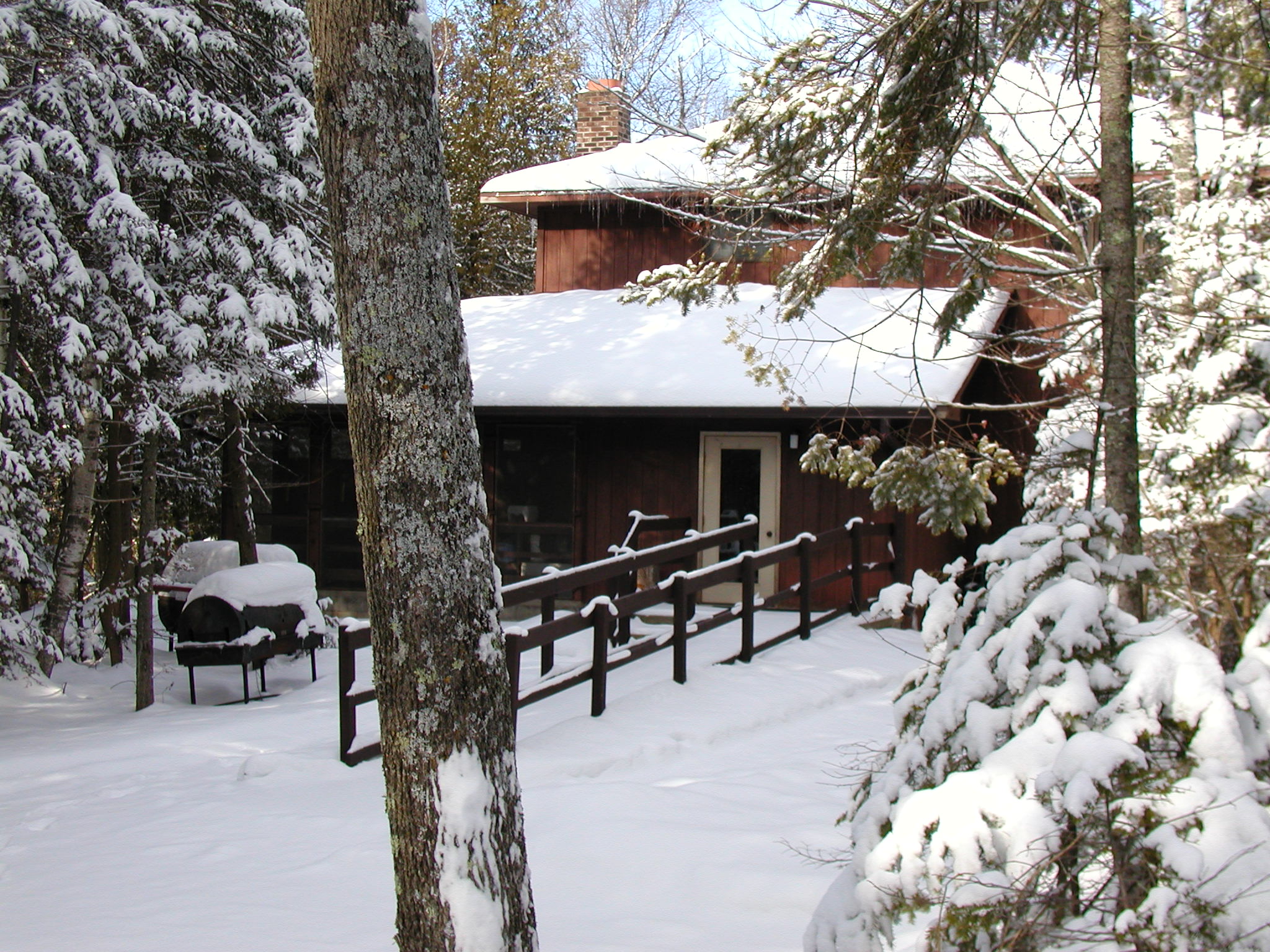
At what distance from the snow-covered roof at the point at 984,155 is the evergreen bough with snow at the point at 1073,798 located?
7.21 meters

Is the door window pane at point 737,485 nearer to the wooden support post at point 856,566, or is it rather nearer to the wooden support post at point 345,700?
the wooden support post at point 856,566

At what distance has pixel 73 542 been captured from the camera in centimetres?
1100

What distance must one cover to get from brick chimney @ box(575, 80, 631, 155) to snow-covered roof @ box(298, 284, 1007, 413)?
3668mm

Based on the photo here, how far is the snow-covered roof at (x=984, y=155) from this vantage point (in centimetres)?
1126

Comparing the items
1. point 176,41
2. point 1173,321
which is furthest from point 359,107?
point 176,41

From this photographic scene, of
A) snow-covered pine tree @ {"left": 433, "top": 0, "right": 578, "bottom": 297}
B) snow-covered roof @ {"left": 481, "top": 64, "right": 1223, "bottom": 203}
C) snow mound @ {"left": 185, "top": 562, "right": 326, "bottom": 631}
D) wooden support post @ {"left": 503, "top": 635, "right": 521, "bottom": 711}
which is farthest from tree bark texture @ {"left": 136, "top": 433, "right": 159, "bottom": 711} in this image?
snow-covered pine tree @ {"left": 433, "top": 0, "right": 578, "bottom": 297}

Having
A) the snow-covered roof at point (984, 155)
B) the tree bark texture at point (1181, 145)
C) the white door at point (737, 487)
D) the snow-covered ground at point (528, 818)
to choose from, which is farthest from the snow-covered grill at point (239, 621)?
the tree bark texture at point (1181, 145)

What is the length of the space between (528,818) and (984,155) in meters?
8.86

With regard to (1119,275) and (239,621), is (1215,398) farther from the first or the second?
(239,621)

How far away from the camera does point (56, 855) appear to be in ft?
18.7

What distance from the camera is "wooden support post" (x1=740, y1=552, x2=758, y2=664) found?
935cm

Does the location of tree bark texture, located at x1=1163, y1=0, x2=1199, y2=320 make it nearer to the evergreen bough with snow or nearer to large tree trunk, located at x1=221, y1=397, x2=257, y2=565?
the evergreen bough with snow

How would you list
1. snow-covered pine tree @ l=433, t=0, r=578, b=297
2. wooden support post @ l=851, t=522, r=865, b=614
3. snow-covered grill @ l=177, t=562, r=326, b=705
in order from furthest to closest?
snow-covered pine tree @ l=433, t=0, r=578, b=297 → wooden support post @ l=851, t=522, r=865, b=614 → snow-covered grill @ l=177, t=562, r=326, b=705

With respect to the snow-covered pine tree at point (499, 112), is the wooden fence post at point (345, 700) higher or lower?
lower
